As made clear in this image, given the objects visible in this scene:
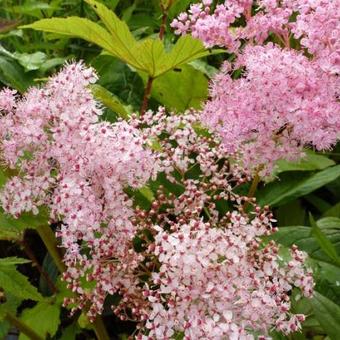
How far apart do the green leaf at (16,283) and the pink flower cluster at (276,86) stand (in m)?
0.44

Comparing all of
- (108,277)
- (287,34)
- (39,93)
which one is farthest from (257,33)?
(108,277)

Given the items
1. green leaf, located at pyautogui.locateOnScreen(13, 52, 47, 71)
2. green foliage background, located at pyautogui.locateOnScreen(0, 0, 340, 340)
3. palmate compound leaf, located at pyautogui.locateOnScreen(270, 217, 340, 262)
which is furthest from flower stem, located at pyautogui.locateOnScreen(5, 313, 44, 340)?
green leaf, located at pyautogui.locateOnScreen(13, 52, 47, 71)

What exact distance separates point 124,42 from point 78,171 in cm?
42

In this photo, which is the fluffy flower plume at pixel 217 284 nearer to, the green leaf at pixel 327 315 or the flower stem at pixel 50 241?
the green leaf at pixel 327 315

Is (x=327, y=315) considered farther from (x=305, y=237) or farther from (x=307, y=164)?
(x=307, y=164)

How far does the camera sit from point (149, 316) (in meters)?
0.99

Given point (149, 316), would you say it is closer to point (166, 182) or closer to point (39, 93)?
point (39, 93)

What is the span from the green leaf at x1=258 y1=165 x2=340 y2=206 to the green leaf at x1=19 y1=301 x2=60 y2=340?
22.8 inches

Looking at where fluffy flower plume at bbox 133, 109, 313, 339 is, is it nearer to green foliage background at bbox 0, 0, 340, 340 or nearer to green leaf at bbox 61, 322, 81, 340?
green foliage background at bbox 0, 0, 340, 340

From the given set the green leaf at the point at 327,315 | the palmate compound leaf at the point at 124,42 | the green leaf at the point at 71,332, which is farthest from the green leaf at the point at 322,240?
the green leaf at the point at 71,332

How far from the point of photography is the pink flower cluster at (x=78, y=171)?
105 cm

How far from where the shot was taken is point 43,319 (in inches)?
56.5

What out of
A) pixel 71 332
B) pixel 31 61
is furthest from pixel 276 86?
pixel 31 61

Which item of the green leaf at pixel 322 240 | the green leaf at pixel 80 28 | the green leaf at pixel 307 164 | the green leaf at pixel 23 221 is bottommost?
the green leaf at pixel 23 221
